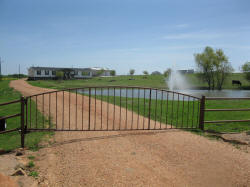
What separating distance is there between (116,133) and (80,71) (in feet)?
247

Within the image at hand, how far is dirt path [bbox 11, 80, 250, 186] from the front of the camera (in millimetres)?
3889

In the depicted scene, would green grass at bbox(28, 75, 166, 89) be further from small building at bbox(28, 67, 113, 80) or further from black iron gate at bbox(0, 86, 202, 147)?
black iron gate at bbox(0, 86, 202, 147)

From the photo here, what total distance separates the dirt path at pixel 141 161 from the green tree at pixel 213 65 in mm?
40045

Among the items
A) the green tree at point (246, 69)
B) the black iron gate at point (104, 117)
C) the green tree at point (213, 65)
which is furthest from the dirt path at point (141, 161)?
the green tree at point (246, 69)

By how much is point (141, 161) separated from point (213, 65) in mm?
43060

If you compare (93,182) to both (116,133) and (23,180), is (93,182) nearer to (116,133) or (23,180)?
(23,180)

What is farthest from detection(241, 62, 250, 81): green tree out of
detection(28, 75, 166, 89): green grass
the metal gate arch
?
the metal gate arch

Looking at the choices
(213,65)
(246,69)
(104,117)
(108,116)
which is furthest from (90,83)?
(104,117)

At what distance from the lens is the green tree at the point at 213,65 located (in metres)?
42.5

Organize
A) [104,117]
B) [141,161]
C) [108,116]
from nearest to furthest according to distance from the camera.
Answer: [141,161], [104,117], [108,116]

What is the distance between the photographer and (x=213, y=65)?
42.9 metres

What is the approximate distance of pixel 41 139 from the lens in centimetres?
614

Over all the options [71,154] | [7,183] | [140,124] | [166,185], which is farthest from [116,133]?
[7,183]

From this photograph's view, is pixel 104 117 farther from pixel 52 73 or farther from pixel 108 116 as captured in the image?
pixel 52 73
